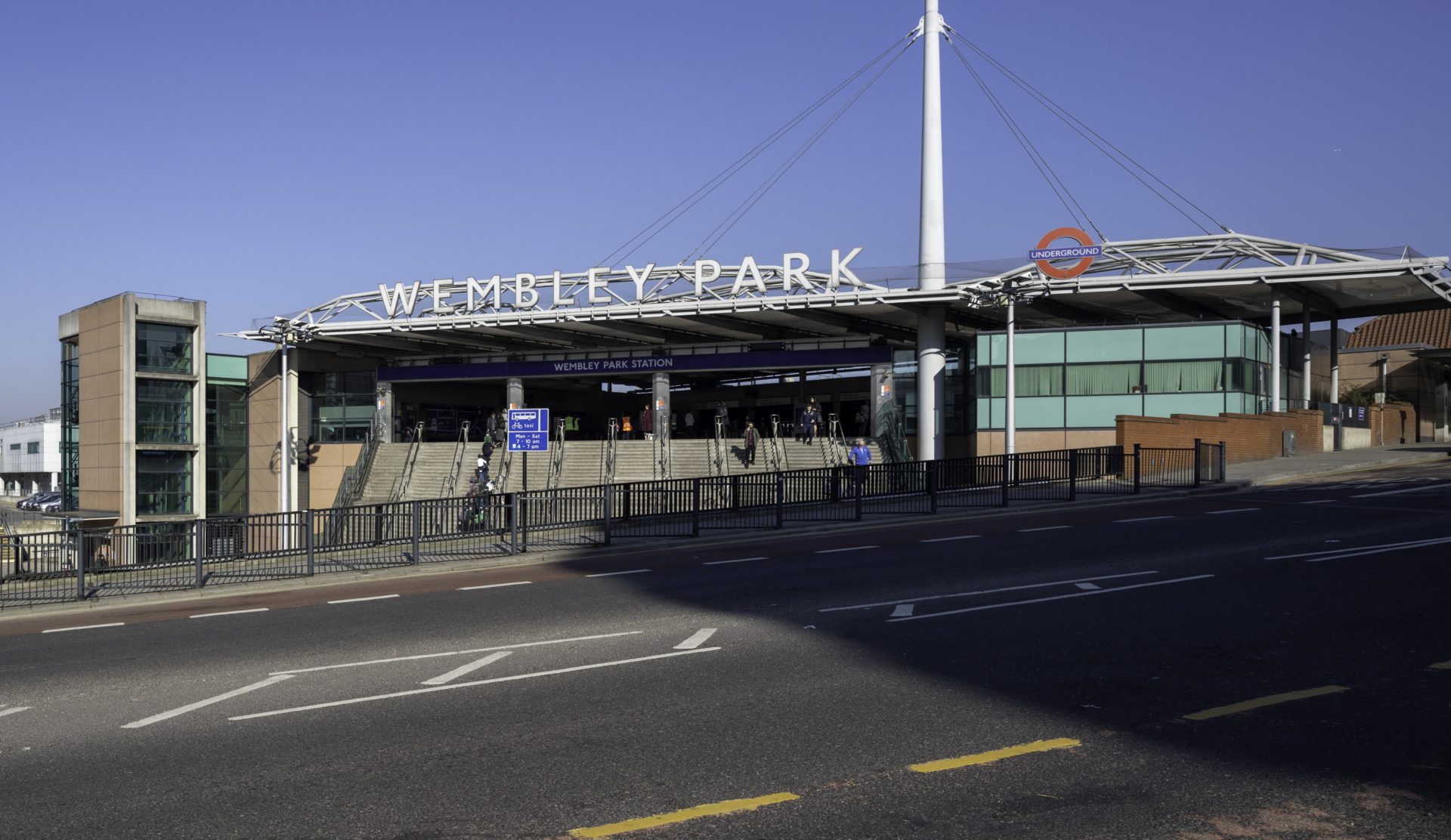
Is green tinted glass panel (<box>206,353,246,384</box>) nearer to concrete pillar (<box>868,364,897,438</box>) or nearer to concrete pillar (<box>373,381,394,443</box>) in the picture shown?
concrete pillar (<box>373,381,394,443</box>)

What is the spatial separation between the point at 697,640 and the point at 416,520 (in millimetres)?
11415

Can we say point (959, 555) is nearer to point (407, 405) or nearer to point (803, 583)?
point (803, 583)

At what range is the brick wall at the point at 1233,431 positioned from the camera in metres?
35.8

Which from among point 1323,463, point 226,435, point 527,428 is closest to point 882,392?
point 1323,463

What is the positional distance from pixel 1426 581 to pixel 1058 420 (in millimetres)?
30207

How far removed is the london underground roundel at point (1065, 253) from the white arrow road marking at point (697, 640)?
34.7 m

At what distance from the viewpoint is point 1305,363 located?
49000 millimetres

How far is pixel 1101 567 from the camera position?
15.9 metres

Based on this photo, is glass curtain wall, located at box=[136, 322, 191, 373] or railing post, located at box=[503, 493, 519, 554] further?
glass curtain wall, located at box=[136, 322, 191, 373]

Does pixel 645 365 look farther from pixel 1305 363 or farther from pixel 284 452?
pixel 1305 363

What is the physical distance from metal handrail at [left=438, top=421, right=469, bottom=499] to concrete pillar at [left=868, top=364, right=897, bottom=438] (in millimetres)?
18667

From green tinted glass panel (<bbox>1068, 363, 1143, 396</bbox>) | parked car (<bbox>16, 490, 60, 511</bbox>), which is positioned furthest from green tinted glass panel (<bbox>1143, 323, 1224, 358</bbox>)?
parked car (<bbox>16, 490, 60, 511</bbox>)

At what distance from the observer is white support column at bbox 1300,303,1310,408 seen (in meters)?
47.4

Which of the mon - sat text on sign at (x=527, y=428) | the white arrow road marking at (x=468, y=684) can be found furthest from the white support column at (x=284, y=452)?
the white arrow road marking at (x=468, y=684)
